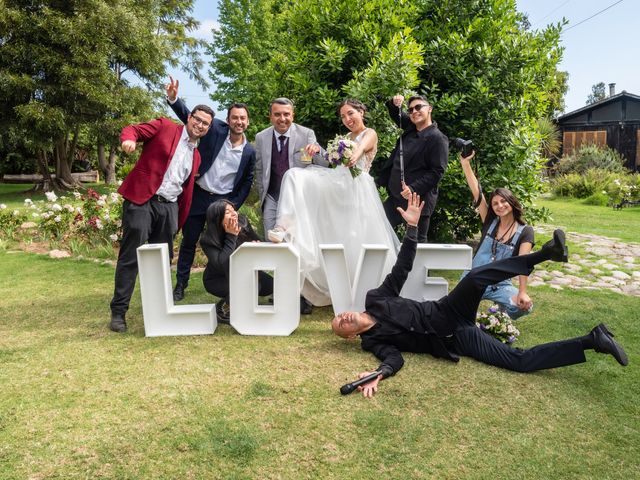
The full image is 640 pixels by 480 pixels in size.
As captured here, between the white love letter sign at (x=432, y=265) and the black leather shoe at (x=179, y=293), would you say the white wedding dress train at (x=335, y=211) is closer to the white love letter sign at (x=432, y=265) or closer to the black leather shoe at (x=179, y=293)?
the white love letter sign at (x=432, y=265)

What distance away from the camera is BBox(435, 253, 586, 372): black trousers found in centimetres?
368

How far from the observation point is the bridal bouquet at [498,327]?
14.3 feet

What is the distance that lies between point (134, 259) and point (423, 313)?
8.99ft

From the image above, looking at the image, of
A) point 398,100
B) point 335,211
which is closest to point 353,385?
point 335,211

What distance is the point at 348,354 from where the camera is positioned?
4129 millimetres

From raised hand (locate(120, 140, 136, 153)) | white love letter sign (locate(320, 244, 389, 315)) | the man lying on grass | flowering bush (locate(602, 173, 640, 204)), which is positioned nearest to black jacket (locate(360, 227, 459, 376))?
the man lying on grass

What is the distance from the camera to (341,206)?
199 inches

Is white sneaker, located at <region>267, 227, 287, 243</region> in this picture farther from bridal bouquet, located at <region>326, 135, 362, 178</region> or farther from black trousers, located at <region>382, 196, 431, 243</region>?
black trousers, located at <region>382, 196, 431, 243</region>

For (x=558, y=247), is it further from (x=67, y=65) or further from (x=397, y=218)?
(x=67, y=65)

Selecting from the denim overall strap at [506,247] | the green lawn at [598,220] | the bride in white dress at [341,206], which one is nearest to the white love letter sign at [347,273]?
the bride in white dress at [341,206]

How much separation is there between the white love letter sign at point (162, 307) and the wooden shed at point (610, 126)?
2945 centimetres

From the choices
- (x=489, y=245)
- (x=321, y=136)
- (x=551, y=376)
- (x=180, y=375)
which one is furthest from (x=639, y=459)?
(x=321, y=136)

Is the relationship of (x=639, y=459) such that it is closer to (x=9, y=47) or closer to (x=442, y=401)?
(x=442, y=401)

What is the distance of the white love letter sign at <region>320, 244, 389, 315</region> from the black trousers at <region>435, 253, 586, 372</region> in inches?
34.2
